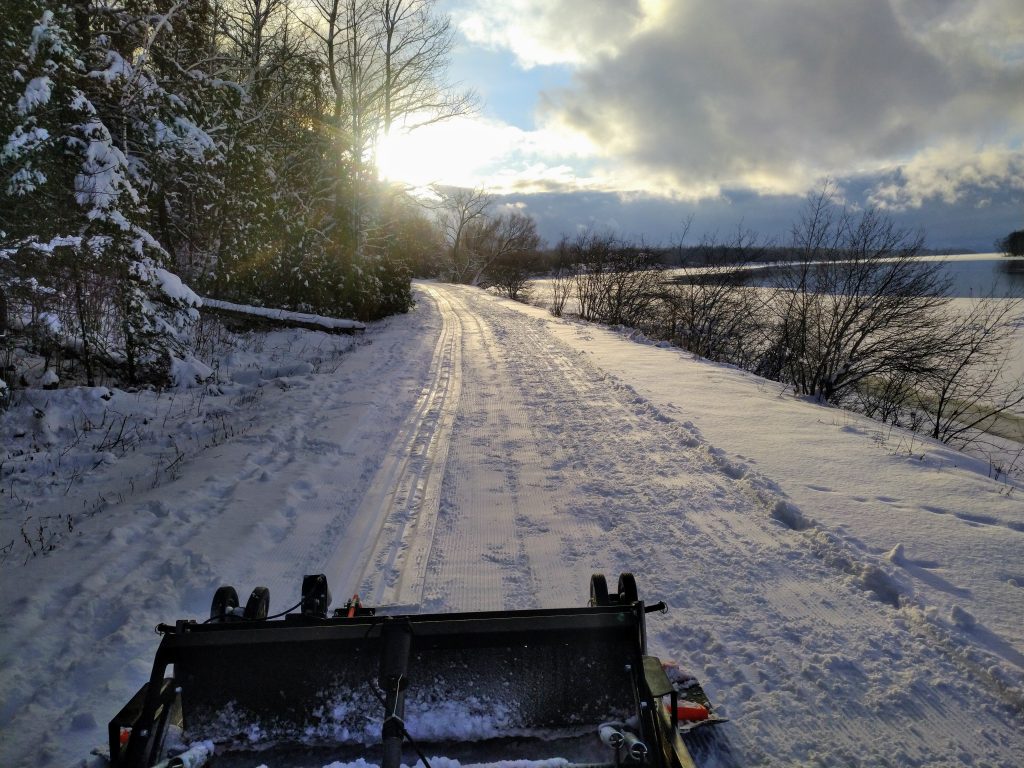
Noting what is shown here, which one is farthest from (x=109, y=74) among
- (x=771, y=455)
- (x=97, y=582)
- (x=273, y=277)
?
(x=771, y=455)

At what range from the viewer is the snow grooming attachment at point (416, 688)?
6.70 feet

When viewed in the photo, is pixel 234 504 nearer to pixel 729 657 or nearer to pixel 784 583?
pixel 729 657

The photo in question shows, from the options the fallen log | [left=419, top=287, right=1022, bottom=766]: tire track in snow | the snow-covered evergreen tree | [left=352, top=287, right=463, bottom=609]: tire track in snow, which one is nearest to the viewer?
[left=419, top=287, right=1022, bottom=766]: tire track in snow

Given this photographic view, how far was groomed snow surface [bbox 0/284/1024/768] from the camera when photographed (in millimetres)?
2711

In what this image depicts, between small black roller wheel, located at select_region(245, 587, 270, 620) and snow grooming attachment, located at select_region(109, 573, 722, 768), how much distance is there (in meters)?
0.41

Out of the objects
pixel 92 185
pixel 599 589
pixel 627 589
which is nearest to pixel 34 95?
pixel 92 185

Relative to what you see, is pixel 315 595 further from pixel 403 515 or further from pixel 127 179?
pixel 127 179

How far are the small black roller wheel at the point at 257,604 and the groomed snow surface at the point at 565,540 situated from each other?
32.8 inches

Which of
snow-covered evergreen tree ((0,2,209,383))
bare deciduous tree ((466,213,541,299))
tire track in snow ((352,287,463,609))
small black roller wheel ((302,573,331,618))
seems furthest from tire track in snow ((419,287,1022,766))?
bare deciduous tree ((466,213,541,299))

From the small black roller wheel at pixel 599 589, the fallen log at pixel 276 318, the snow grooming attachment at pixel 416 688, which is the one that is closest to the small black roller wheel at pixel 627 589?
the small black roller wheel at pixel 599 589

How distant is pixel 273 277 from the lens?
1711 centimetres

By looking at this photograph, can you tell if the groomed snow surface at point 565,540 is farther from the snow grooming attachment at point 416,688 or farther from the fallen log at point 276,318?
the fallen log at point 276,318

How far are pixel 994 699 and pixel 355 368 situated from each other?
10.2 meters

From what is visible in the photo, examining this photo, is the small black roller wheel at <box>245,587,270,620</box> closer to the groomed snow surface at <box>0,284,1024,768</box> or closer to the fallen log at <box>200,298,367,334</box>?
the groomed snow surface at <box>0,284,1024,768</box>
